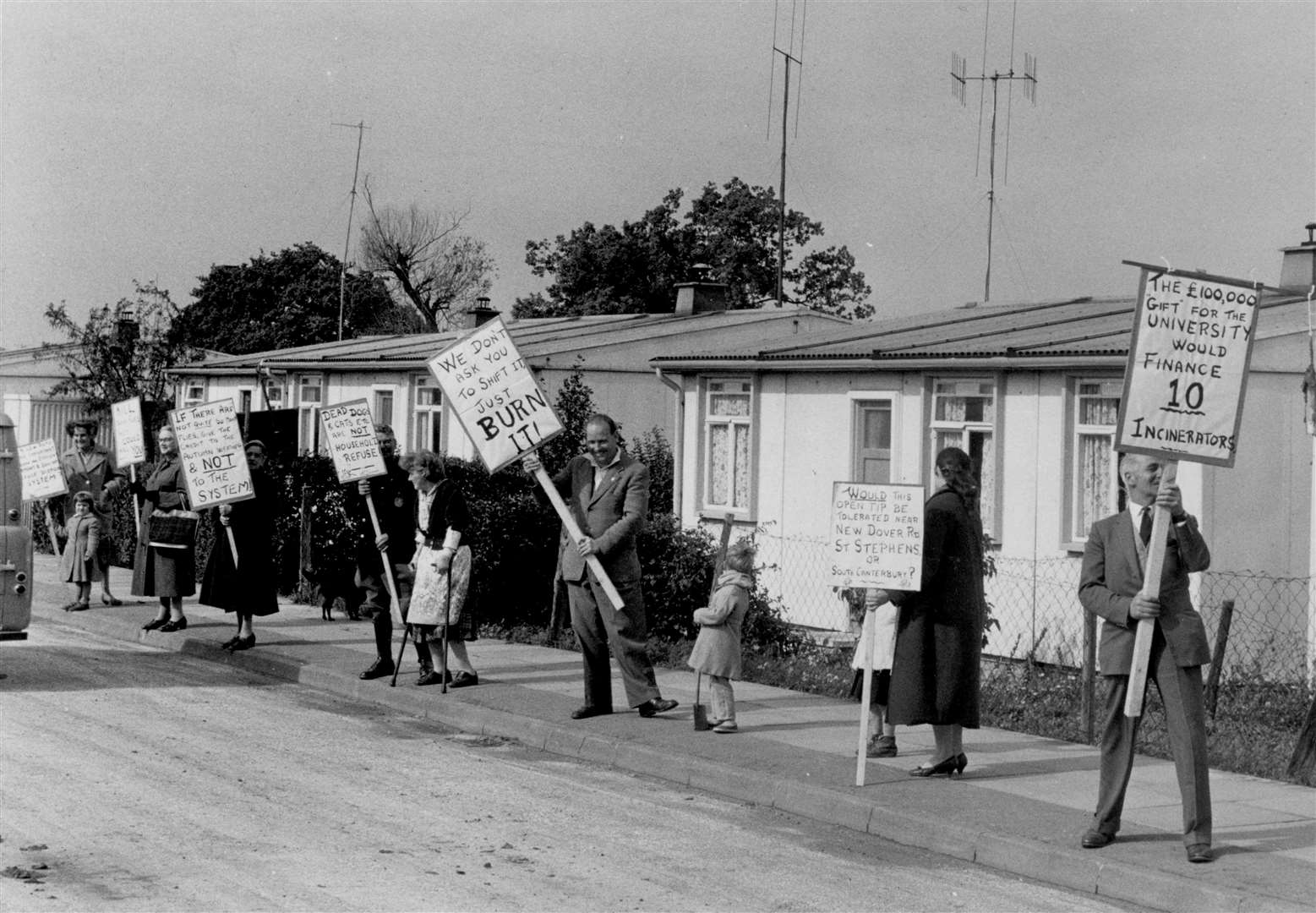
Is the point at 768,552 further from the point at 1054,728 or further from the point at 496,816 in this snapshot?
the point at 496,816

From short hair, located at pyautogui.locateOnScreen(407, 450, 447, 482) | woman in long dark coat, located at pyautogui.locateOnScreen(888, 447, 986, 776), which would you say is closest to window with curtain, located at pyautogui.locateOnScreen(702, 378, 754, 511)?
short hair, located at pyautogui.locateOnScreen(407, 450, 447, 482)

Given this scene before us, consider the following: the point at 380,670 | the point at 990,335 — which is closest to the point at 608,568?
the point at 380,670

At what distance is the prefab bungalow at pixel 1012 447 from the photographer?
15.0 meters

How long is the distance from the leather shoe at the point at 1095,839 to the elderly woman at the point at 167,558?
10.1 meters

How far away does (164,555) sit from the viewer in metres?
15.3

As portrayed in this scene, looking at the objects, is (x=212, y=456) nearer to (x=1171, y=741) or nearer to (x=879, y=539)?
(x=879, y=539)

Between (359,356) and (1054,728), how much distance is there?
21.2 m

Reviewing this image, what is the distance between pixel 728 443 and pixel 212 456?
26.9 ft

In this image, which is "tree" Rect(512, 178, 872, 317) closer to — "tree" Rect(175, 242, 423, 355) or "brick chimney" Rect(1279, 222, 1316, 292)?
"tree" Rect(175, 242, 423, 355)

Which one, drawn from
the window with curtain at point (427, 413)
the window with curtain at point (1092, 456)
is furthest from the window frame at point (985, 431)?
the window with curtain at point (427, 413)

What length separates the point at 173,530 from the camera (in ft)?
50.4

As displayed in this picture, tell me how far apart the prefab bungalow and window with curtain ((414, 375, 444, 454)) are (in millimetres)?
7370

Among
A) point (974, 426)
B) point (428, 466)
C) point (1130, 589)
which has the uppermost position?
point (974, 426)

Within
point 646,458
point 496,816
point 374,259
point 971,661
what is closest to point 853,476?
point 646,458
